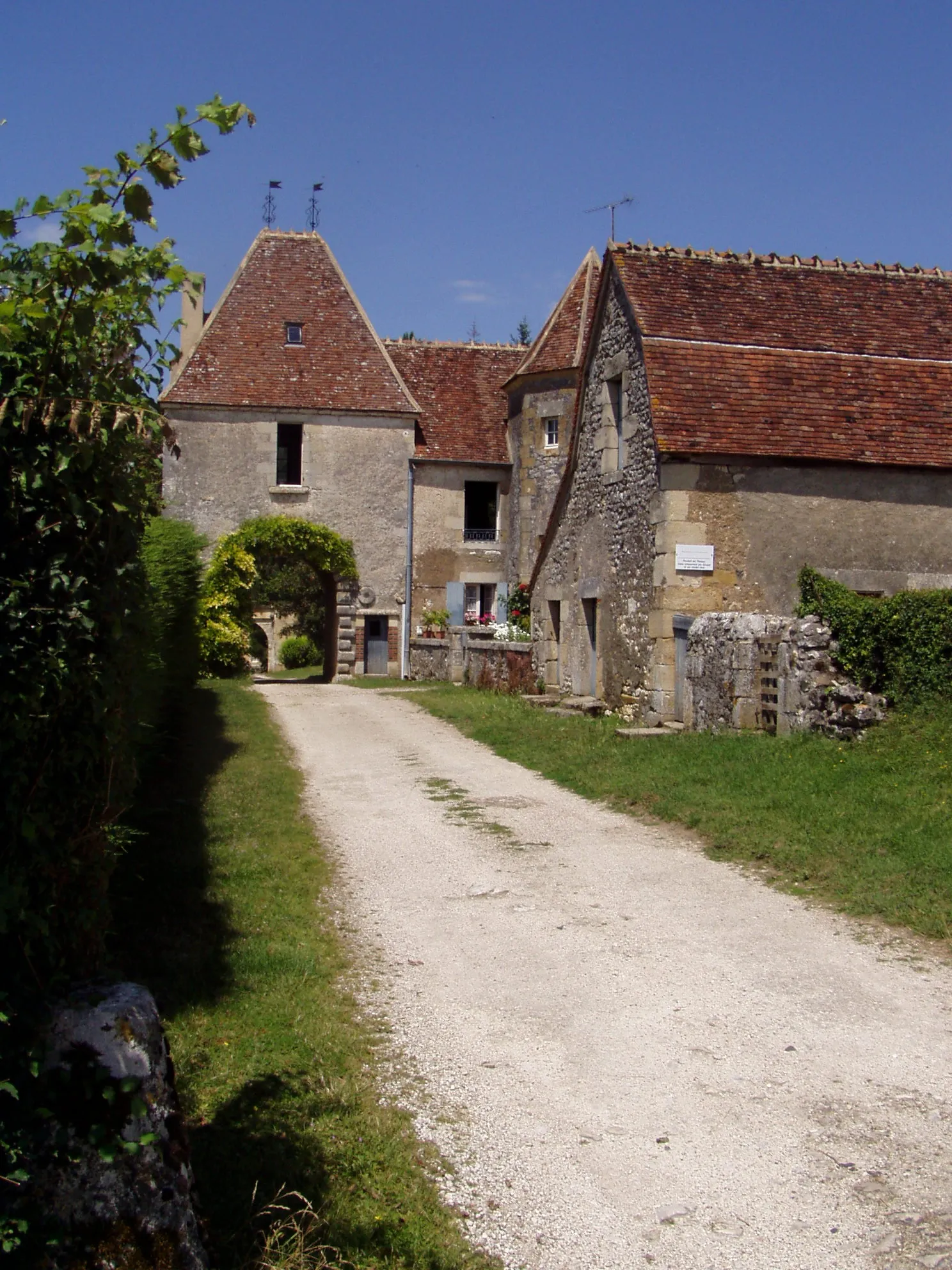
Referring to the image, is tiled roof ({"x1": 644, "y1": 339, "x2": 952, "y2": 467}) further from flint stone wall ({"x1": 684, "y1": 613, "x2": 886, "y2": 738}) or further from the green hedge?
the green hedge

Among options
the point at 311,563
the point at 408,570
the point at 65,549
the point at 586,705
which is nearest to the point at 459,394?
the point at 408,570

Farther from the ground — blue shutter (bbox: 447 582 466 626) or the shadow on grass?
blue shutter (bbox: 447 582 466 626)

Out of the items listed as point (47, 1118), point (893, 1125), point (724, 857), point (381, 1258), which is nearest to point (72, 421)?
point (47, 1118)

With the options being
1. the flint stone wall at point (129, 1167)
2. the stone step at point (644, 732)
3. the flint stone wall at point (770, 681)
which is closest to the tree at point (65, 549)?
the flint stone wall at point (129, 1167)

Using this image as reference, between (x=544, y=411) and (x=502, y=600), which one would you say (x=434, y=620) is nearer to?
(x=502, y=600)

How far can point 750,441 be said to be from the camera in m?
14.5

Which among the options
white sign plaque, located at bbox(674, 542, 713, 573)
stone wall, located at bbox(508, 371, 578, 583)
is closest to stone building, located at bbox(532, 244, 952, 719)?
white sign plaque, located at bbox(674, 542, 713, 573)

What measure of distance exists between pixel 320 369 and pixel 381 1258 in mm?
25823

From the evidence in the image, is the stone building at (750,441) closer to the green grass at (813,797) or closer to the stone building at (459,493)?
the green grass at (813,797)

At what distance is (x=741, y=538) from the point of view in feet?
48.0

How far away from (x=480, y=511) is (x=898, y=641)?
60.8 ft

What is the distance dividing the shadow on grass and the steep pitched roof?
309 inches

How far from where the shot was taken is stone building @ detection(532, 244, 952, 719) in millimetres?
14602

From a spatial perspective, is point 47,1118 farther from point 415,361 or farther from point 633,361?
point 415,361
